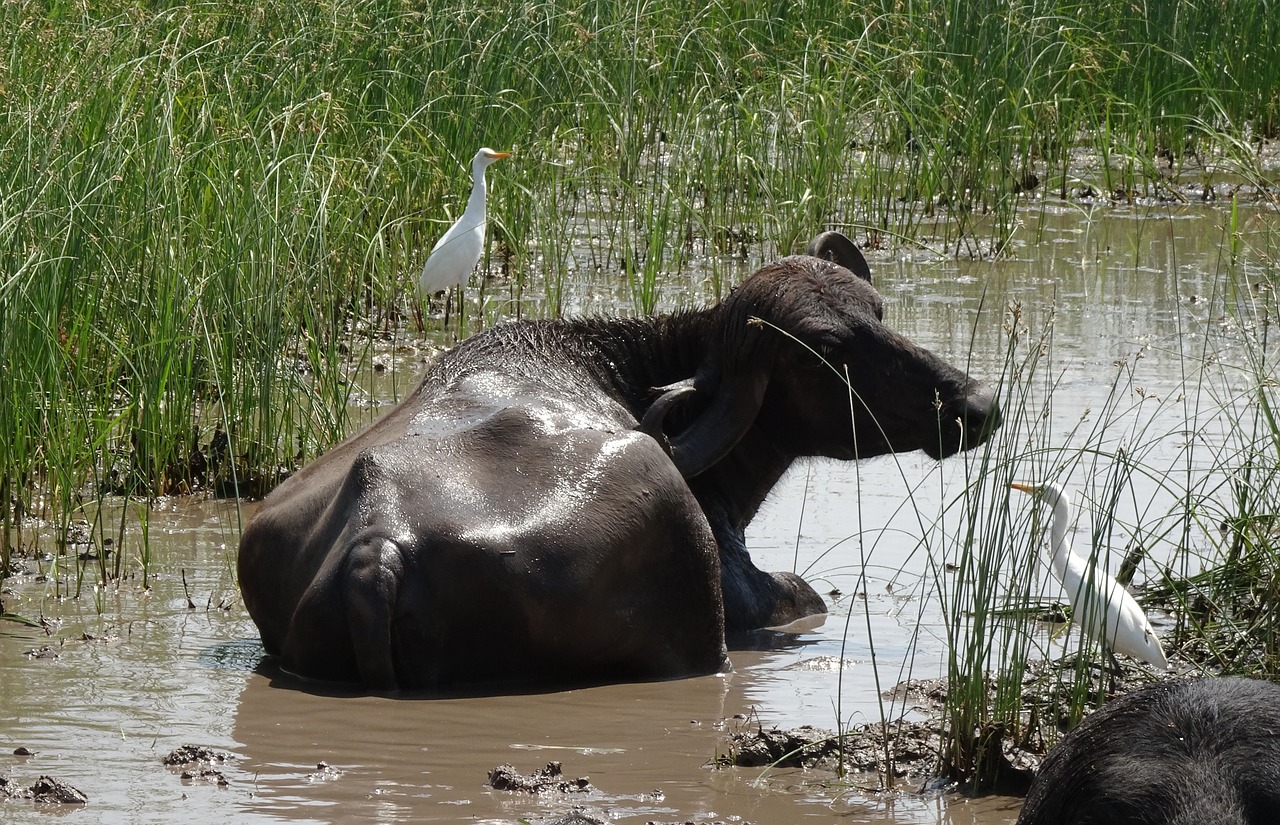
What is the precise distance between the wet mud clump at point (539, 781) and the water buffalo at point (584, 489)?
76 cm

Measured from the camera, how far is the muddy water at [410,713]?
438 centimetres

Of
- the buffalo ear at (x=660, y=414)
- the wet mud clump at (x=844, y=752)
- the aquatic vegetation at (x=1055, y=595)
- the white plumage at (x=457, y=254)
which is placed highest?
the white plumage at (x=457, y=254)

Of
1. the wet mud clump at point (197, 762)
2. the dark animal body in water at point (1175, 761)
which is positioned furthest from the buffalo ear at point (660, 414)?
the dark animal body in water at point (1175, 761)

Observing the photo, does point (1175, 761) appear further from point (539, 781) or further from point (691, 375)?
point (691, 375)

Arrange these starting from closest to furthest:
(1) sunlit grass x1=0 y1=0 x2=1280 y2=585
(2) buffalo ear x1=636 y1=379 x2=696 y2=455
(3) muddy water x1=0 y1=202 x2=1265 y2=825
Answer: (3) muddy water x1=0 y1=202 x2=1265 y2=825
(2) buffalo ear x1=636 y1=379 x2=696 y2=455
(1) sunlit grass x1=0 y1=0 x2=1280 y2=585

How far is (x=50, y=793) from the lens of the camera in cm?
427

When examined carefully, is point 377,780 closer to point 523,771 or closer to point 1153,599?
point 523,771

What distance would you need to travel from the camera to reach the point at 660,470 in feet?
18.3

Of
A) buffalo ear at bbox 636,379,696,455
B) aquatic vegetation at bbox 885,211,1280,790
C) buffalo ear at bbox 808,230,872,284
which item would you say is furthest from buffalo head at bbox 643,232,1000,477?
aquatic vegetation at bbox 885,211,1280,790

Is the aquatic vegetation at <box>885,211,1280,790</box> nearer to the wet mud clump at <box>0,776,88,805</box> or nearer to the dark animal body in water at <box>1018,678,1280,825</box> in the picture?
the dark animal body in water at <box>1018,678,1280,825</box>

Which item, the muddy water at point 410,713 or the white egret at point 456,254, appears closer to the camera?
the muddy water at point 410,713

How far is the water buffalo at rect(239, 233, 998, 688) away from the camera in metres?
5.18

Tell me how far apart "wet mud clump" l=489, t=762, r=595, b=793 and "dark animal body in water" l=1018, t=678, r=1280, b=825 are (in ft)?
6.15

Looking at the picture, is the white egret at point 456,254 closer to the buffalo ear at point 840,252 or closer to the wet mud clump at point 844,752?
the buffalo ear at point 840,252
